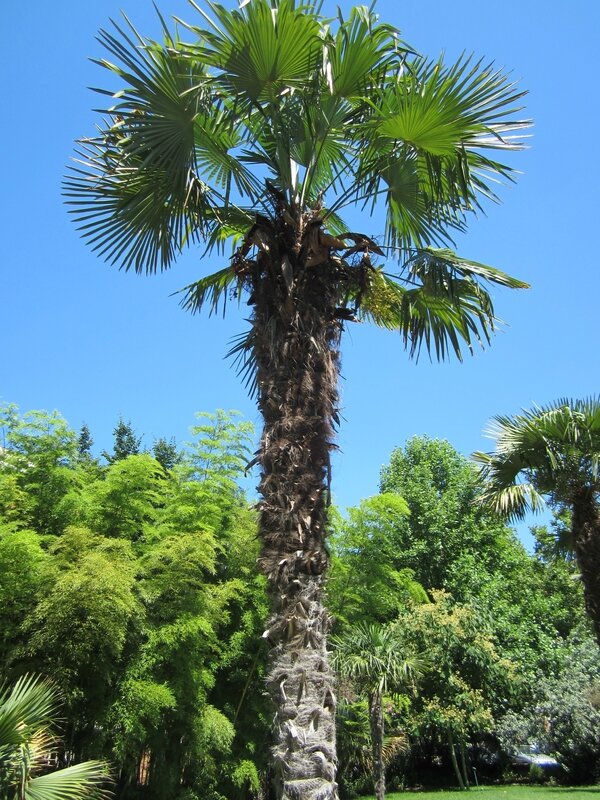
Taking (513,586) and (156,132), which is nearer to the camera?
(156,132)

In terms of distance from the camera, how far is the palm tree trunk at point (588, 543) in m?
7.28

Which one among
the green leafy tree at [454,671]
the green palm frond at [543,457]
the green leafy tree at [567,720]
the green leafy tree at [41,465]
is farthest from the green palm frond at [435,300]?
the green leafy tree at [567,720]

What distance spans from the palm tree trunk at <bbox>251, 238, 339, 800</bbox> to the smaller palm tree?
6180mm

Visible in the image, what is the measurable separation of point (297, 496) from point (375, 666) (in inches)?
261

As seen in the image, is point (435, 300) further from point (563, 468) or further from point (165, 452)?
point (165, 452)

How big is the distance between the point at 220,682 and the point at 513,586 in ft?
42.2

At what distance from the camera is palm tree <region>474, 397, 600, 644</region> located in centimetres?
744

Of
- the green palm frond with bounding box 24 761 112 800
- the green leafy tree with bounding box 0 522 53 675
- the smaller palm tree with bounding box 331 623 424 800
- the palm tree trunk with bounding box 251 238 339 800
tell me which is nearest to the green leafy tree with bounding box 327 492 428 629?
the smaller palm tree with bounding box 331 623 424 800

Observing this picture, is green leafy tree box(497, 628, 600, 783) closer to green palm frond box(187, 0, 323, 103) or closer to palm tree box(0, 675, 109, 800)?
palm tree box(0, 675, 109, 800)

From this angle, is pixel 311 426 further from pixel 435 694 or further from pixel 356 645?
pixel 435 694

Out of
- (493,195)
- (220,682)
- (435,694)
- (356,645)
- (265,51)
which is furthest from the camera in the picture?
(435,694)

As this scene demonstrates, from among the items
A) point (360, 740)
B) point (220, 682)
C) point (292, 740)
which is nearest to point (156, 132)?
point (292, 740)

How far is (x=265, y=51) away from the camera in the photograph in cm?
367

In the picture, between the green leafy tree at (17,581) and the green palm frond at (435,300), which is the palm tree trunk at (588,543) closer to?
the green palm frond at (435,300)
